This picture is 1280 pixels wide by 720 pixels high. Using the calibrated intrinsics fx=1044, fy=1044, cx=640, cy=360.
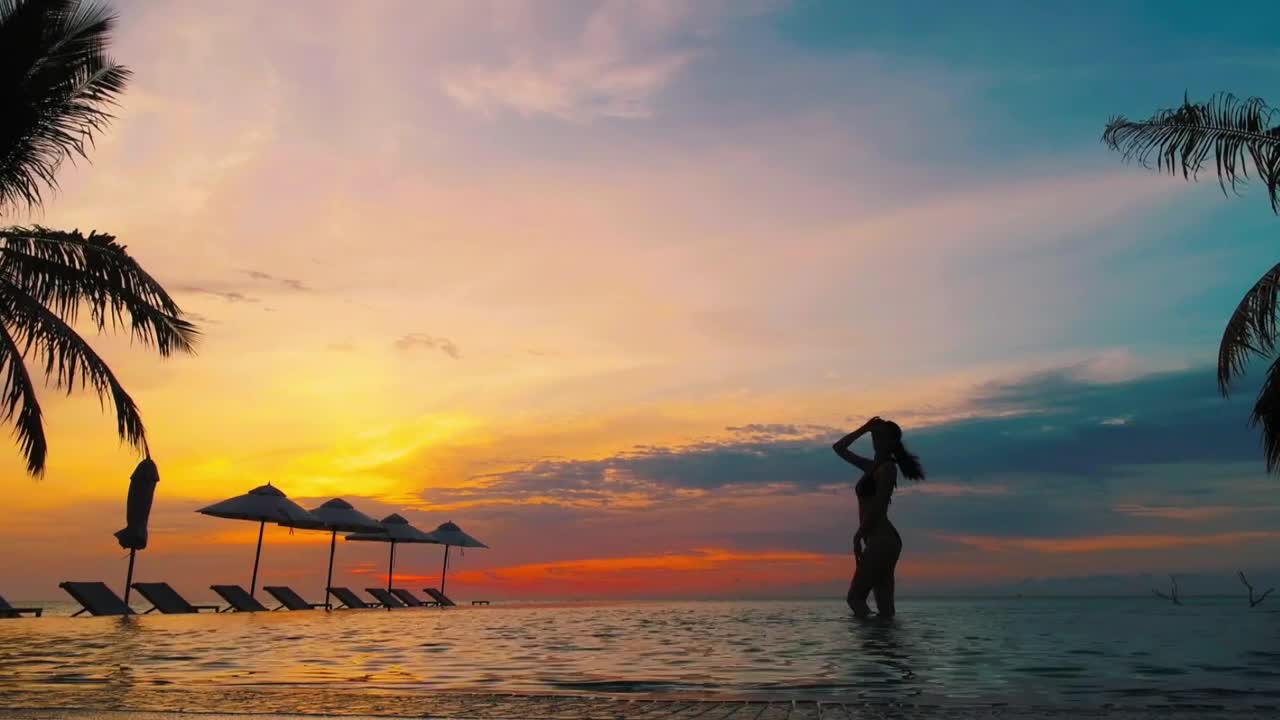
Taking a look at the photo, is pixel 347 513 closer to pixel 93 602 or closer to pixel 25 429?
pixel 93 602

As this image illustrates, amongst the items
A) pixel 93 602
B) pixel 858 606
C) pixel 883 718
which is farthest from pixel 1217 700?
pixel 93 602

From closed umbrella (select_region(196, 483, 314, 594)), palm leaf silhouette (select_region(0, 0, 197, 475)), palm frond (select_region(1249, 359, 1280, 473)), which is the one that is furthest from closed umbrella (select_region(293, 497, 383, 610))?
palm frond (select_region(1249, 359, 1280, 473))

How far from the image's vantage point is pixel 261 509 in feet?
94.1

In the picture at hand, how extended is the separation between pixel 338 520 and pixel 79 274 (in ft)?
52.8

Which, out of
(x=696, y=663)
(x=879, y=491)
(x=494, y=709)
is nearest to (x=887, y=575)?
(x=879, y=491)

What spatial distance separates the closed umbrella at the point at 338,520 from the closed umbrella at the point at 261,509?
74 centimetres

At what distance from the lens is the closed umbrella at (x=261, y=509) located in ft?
93.2

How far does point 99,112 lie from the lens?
17891 mm

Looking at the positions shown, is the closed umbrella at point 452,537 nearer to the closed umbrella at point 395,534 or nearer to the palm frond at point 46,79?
the closed umbrella at point 395,534

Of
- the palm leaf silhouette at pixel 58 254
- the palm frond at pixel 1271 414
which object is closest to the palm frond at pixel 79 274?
the palm leaf silhouette at pixel 58 254

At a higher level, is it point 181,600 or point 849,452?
point 849,452

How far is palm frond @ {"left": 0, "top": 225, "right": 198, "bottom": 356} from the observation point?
55.6 ft

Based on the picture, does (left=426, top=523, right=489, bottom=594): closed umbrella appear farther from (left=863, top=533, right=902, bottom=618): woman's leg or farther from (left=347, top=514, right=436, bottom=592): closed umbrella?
(left=863, top=533, right=902, bottom=618): woman's leg

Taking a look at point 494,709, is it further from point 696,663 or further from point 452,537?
point 452,537
